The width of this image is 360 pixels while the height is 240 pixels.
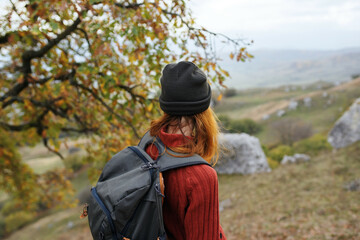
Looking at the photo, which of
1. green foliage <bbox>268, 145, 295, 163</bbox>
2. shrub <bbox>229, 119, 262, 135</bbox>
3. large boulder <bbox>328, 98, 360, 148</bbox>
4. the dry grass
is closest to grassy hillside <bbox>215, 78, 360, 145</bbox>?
shrub <bbox>229, 119, 262, 135</bbox>

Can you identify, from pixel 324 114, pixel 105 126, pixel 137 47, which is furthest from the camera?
pixel 324 114

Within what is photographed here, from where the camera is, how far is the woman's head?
161 centimetres

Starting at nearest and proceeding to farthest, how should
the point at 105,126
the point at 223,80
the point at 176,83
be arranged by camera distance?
the point at 176,83, the point at 223,80, the point at 105,126

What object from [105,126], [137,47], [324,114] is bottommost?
[324,114]

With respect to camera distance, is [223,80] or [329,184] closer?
[223,80]

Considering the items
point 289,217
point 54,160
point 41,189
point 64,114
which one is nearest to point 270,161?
point 289,217

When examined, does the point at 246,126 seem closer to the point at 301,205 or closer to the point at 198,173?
the point at 301,205

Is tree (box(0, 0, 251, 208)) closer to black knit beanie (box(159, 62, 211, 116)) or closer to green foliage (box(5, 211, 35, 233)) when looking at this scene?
black knit beanie (box(159, 62, 211, 116))

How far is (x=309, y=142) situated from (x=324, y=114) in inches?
692

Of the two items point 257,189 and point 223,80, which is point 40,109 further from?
point 257,189

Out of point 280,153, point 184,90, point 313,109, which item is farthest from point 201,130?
point 313,109

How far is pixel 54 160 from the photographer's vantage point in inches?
1710

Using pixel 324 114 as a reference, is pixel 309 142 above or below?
above

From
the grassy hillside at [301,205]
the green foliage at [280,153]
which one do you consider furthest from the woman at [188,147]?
the green foliage at [280,153]
